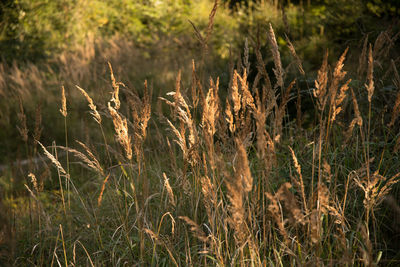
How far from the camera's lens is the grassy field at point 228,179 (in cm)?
182

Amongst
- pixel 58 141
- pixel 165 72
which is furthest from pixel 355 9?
pixel 58 141

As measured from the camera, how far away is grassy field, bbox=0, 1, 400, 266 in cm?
182

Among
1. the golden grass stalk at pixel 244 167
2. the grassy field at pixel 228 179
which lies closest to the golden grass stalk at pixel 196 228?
the grassy field at pixel 228 179

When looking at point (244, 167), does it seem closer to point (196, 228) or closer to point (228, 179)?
point (228, 179)

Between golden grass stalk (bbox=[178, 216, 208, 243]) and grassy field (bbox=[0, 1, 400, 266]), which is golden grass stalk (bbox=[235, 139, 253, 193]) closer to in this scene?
grassy field (bbox=[0, 1, 400, 266])

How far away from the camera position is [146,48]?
994cm

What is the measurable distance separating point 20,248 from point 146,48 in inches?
300

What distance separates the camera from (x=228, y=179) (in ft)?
4.84

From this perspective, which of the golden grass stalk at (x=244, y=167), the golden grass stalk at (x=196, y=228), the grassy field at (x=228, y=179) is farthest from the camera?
the grassy field at (x=228, y=179)

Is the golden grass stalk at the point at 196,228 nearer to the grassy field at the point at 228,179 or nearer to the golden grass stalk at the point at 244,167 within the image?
the grassy field at the point at 228,179

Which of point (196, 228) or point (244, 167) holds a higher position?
point (244, 167)

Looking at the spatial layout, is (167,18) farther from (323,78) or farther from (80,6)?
(323,78)

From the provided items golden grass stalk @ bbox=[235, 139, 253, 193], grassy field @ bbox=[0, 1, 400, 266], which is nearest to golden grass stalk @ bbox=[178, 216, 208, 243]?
grassy field @ bbox=[0, 1, 400, 266]

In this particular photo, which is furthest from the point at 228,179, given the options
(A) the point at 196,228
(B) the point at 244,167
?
(A) the point at 196,228
